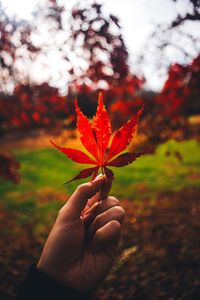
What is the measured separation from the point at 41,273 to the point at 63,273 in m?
0.08

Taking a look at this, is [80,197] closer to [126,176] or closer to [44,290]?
[44,290]

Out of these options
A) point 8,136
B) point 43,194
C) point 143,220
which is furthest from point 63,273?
point 8,136

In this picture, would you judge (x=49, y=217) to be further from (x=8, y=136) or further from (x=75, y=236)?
(x=8, y=136)

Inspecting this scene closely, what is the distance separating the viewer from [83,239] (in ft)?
4.14

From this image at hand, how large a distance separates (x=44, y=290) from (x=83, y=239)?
22 cm

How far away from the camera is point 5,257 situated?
13.9 feet

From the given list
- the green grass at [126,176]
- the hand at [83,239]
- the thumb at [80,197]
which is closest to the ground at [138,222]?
the green grass at [126,176]

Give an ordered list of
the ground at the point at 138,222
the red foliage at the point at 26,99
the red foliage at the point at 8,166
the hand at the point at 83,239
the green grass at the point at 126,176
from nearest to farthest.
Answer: the hand at the point at 83,239 → the ground at the point at 138,222 → the red foliage at the point at 8,166 → the red foliage at the point at 26,99 → the green grass at the point at 126,176

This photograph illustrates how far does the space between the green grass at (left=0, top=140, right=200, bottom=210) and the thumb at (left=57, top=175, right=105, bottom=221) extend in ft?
15.9

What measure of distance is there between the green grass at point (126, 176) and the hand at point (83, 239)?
4.75m

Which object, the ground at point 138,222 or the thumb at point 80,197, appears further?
the ground at point 138,222

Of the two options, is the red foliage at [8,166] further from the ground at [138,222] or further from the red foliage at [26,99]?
the ground at [138,222]

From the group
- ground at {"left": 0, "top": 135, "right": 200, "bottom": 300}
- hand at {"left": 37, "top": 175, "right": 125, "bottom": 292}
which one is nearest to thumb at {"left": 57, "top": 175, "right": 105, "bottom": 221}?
hand at {"left": 37, "top": 175, "right": 125, "bottom": 292}

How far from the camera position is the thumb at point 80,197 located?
1.17 metres
